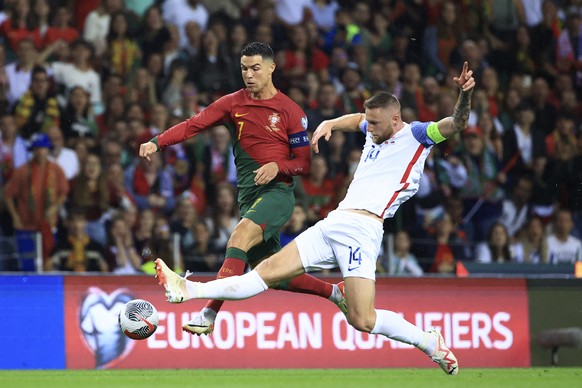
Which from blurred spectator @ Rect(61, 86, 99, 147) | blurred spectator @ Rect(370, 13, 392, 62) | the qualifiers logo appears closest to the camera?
the qualifiers logo

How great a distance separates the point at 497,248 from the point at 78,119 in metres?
5.30

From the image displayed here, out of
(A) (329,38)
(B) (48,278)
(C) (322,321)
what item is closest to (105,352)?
(B) (48,278)

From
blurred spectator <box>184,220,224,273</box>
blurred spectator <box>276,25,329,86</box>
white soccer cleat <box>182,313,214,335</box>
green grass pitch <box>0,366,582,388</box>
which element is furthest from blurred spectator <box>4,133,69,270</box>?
white soccer cleat <box>182,313,214,335</box>

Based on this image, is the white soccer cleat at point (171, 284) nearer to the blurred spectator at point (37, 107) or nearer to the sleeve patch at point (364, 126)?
the sleeve patch at point (364, 126)

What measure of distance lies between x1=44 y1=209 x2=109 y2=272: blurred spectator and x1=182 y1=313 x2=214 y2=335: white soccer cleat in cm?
400

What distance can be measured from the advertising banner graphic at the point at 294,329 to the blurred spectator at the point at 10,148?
2.98 metres

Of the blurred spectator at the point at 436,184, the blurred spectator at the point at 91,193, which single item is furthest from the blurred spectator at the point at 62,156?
the blurred spectator at the point at 436,184

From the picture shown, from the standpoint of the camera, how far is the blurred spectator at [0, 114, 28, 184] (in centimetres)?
1387

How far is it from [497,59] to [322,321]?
23.0ft

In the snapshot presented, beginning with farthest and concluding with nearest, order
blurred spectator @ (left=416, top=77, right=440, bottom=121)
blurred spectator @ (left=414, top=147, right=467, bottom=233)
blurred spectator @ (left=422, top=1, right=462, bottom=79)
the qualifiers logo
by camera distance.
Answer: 1. blurred spectator @ (left=422, top=1, right=462, bottom=79)
2. blurred spectator @ (left=416, top=77, right=440, bottom=121)
3. blurred spectator @ (left=414, top=147, right=467, bottom=233)
4. the qualifiers logo

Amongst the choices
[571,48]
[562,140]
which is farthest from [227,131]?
[571,48]

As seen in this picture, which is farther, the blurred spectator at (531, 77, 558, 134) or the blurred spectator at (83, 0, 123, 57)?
the blurred spectator at (531, 77, 558, 134)

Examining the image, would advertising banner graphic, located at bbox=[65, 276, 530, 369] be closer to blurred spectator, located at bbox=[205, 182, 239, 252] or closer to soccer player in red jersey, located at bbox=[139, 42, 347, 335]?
soccer player in red jersey, located at bbox=[139, 42, 347, 335]

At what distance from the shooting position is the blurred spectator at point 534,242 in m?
14.6
